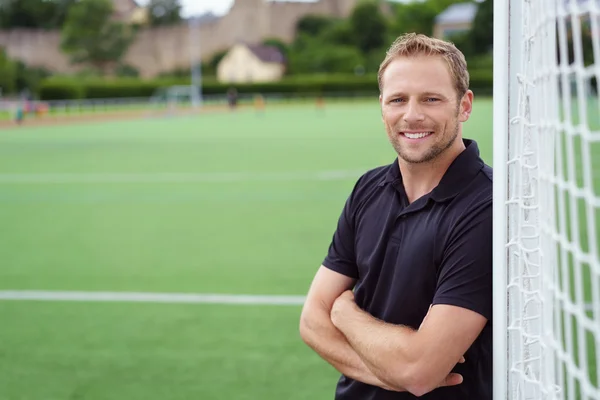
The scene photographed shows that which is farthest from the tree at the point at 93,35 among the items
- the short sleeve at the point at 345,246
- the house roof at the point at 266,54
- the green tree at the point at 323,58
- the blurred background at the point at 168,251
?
the short sleeve at the point at 345,246

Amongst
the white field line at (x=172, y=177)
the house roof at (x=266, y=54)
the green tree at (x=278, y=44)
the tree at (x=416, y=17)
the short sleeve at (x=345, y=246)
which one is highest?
the tree at (x=416, y=17)

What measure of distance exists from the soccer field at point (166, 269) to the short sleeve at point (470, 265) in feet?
A: 6.97

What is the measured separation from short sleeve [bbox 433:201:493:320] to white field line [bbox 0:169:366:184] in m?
10.9

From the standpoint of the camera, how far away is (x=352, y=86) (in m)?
60.5

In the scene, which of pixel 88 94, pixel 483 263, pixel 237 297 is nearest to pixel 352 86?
pixel 88 94

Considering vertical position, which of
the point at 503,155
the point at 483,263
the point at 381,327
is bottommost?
the point at 381,327

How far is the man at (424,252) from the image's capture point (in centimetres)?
246

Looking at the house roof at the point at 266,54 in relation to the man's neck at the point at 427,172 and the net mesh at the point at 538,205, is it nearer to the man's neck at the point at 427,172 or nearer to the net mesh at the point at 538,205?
the man's neck at the point at 427,172

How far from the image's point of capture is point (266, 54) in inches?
3789

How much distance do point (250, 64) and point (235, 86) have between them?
35497 millimetres

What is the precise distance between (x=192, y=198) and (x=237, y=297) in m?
5.48

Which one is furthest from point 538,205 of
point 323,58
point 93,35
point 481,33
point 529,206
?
point 93,35

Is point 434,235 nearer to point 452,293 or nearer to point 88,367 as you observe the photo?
point 452,293

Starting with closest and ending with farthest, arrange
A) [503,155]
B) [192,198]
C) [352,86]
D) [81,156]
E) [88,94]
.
Result: 1. [503,155]
2. [192,198]
3. [81,156]
4. [88,94]
5. [352,86]
